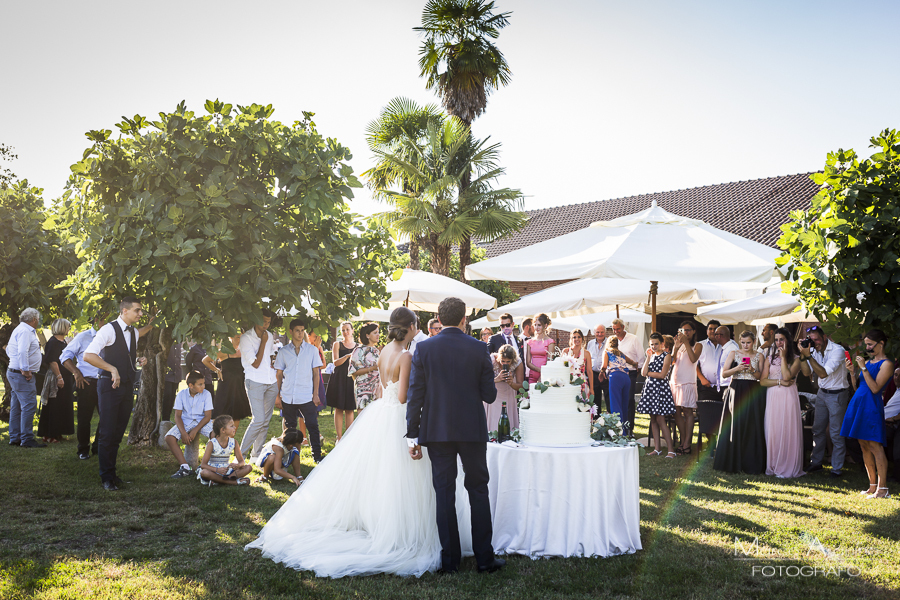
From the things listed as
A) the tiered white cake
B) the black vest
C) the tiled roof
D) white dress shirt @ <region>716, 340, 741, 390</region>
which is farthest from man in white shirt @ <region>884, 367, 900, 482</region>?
the tiled roof

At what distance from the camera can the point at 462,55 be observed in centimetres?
1959

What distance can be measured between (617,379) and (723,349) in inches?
64.9

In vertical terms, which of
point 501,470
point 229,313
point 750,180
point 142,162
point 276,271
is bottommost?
point 501,470

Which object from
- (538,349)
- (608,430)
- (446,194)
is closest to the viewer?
(608,430)

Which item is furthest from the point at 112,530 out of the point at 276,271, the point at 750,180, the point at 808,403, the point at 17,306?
the point at 750,180

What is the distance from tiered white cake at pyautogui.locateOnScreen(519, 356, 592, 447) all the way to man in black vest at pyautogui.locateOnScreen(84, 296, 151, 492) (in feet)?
15.1

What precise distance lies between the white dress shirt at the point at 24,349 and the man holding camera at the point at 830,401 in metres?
11.2

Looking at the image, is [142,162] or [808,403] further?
[808,403]

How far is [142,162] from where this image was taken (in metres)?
7.10

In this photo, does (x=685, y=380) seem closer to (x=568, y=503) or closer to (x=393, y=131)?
(x=568, y=503)

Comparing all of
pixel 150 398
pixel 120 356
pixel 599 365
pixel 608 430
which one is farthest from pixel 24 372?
pixel 599 365

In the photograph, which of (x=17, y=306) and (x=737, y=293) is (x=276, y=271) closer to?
(x=17, y=306)

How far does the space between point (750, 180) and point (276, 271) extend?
29776 millimetres

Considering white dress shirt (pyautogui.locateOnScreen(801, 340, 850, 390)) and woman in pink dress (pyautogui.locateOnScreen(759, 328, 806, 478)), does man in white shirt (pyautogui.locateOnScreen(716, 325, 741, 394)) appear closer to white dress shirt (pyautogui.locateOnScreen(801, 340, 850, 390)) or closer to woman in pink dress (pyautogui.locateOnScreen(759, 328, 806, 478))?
woman in pink dress (pyautogui.locateOnScreen(759, 328, 806, 478))
